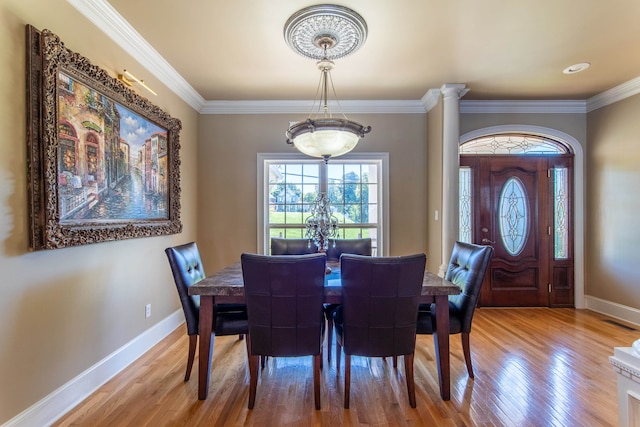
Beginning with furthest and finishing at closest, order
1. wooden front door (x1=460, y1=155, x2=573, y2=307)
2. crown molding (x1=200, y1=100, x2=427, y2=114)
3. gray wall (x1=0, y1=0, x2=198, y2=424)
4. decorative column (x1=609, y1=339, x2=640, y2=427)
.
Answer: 1. wooden front door (x1=460, y1=155, x2=573, y2=307)
2. crown molding (x1=200, y1=100, x2=427, y2=114)
3. gray wall (x1=0, y1=0, x2=198, y2=424)
4. decorative column (x1=609, y1=339, x2=640, y2=427)

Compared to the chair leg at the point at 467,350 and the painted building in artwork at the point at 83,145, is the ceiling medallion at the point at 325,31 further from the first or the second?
the chair leg at the point at 467,350

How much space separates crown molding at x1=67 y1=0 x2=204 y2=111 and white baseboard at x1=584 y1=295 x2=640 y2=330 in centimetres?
566

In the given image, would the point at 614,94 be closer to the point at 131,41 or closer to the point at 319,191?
the point at 319,191

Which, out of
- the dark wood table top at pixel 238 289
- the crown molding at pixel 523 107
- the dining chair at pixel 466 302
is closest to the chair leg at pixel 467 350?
the dining chair at pixel 466 302

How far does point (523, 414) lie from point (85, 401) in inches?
112

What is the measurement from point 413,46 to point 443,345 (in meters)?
2.42

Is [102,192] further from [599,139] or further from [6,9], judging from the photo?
[599,139]

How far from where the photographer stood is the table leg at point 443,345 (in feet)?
6.68

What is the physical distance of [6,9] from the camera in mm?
1569

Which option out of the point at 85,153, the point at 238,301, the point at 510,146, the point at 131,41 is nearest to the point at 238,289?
the point at 238,301

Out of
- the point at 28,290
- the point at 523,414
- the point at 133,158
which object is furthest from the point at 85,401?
the point at 523,414

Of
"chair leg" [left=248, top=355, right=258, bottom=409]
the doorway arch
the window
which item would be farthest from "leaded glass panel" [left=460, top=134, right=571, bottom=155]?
"chair leg" [left=248, top=355, right=258, bottom=409]

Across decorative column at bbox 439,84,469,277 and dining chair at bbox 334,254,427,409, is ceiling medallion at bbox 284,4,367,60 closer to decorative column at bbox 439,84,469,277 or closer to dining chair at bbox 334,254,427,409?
decorative column at bbox 439,84,469,277

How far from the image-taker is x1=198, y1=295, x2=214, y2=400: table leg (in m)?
2.02
